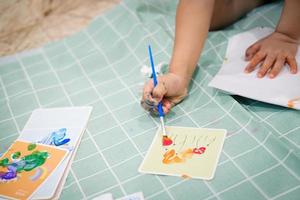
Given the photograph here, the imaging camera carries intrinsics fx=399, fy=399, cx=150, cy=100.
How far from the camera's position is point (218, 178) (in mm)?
887

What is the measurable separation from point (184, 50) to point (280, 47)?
0.28 meters

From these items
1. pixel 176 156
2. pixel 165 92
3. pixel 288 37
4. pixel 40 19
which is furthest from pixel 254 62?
pixel 40 19

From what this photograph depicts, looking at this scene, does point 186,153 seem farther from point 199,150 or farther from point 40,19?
point 40,19

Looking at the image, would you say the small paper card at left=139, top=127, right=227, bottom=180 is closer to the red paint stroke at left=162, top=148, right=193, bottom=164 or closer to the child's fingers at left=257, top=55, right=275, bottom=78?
the red paint stroke at left=162, top=148, right=193, bottom=164

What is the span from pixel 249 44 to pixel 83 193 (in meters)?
0.71

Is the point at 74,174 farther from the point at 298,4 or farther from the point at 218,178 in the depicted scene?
the point at 298,4

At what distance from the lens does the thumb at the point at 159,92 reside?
104 centimetres

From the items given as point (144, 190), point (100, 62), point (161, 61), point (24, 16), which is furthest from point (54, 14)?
point (144, 190)

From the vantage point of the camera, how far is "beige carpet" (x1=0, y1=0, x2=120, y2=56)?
1.62m

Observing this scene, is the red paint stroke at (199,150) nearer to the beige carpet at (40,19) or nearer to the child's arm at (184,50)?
the child's arm at (184,50)

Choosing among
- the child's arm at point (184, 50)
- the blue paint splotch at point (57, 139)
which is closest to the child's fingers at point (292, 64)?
the child's arm at point (184, 50)

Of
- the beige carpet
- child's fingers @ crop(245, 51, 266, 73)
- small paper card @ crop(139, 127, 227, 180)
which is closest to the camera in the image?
small paper card @ crop(139, 127, 227, 180)

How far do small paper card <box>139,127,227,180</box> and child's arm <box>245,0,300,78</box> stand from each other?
0.26m

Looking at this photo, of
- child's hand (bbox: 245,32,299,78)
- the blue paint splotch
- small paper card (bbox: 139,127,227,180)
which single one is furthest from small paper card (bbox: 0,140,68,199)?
child's hand (bbox: 245,32,299,78)
